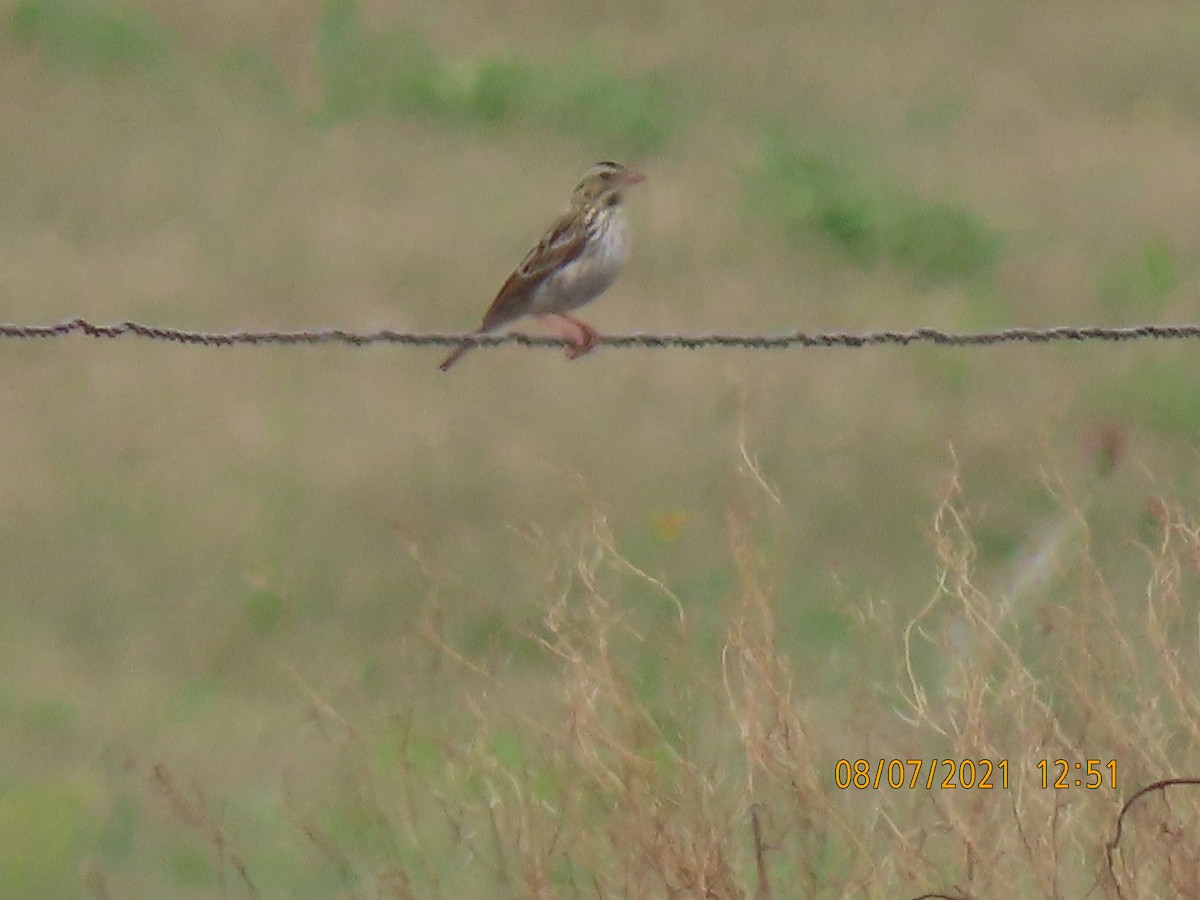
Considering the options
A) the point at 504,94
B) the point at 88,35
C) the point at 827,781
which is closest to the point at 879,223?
the point at 504,94

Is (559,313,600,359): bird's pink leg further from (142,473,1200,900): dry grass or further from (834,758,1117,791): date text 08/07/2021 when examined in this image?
(834,758,1117,791): date text 08/07/2021

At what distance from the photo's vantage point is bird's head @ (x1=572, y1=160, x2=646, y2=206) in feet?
34.9

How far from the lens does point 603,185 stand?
10695 mm

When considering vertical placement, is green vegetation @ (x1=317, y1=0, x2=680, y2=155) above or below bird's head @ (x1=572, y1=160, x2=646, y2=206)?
above

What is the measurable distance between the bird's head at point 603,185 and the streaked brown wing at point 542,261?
0.44 feet

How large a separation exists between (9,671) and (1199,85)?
42.1 feet

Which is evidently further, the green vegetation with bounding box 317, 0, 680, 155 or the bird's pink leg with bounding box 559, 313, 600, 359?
the green vegetation with bounding box 317, 0, 680, 155

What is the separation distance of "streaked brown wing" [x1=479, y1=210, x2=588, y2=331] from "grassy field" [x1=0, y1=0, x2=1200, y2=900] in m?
0.83

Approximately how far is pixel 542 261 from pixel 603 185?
45 cm

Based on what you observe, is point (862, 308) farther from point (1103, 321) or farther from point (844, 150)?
point (844, 150)

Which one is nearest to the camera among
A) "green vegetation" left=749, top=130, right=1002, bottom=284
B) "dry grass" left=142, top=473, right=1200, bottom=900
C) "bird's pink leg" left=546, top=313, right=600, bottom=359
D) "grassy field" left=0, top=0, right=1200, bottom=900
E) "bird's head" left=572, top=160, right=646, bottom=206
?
"dry grass" left=142, top=473, right=1200, bottom=900

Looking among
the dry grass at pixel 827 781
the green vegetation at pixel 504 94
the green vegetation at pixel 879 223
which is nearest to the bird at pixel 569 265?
the dry grass at pixel 827 781

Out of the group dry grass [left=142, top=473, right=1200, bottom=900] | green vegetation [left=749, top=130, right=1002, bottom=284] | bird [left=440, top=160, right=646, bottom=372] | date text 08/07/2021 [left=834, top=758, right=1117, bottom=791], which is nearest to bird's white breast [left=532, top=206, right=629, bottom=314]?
bird [left=440, top=160, right=646, bottom=372]

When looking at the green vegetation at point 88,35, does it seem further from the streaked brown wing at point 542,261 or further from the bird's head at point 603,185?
the streaked brown wing at point 542,261
